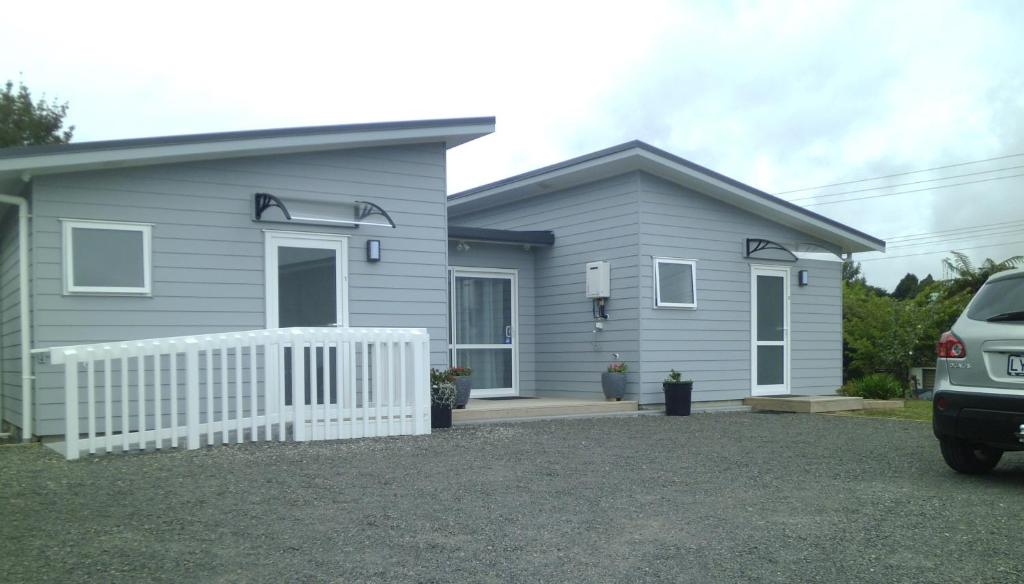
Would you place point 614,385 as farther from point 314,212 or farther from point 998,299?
point 998,299

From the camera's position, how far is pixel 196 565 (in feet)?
12.7

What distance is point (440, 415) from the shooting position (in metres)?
9.13

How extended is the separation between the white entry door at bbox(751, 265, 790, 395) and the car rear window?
676 centimetres

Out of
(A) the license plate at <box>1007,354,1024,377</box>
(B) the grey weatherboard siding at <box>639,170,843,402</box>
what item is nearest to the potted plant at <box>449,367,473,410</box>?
(B) the grey weatherboard siding at <box>639,170,843,402</box>

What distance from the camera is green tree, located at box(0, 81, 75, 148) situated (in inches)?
1000

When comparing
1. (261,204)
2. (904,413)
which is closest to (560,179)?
(261,204)

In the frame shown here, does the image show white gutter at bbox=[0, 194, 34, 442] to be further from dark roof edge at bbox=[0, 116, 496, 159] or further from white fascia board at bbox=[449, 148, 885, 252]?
white fascia board at bbox=[449, 148, 885, 252]

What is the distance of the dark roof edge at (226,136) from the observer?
7738 millimetres

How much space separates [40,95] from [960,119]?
2669cm

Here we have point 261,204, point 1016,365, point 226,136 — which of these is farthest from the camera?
point 261,204

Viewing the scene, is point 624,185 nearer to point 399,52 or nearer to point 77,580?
point 399,52

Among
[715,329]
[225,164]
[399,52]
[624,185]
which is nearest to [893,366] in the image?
[715,329]

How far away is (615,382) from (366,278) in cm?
375

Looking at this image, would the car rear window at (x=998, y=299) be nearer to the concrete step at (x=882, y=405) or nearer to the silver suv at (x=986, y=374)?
the silver suv at (x=986, y=374)
